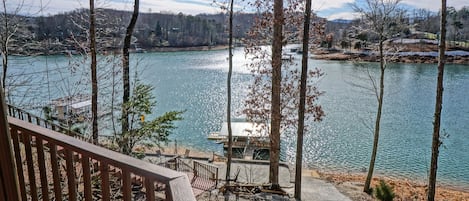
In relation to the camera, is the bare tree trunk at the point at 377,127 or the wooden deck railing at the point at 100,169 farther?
the bare tree trunk at the point at 377,127

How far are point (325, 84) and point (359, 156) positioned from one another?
10.7 meters

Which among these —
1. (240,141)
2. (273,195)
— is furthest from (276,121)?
(240,141)

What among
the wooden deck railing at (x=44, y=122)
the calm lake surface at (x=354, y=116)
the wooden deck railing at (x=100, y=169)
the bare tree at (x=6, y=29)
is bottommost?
the calm lake surface at (x=354, y=116)

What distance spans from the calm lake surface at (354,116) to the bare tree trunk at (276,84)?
4468 millimetres

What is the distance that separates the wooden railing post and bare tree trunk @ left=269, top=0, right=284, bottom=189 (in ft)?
27.8

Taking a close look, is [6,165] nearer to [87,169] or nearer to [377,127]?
[87,169]

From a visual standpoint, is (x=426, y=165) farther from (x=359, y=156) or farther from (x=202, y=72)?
(x=202, y=72)

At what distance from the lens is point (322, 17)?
10.2 meters

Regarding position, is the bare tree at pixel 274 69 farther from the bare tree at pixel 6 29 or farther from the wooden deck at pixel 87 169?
the wooden deck at pixel 87 169

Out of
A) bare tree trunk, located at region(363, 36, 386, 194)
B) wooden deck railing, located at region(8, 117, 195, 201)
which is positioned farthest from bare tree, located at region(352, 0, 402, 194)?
wooden deck railing, located at region(8, 117, 195, 201)

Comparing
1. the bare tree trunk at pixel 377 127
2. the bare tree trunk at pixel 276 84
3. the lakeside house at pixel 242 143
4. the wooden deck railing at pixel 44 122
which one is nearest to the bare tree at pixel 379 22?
the bare tree trunk at pixel 377 127

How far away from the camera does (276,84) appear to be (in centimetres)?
958

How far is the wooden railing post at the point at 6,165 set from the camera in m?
1.17

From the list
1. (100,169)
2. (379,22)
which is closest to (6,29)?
(100,169)
